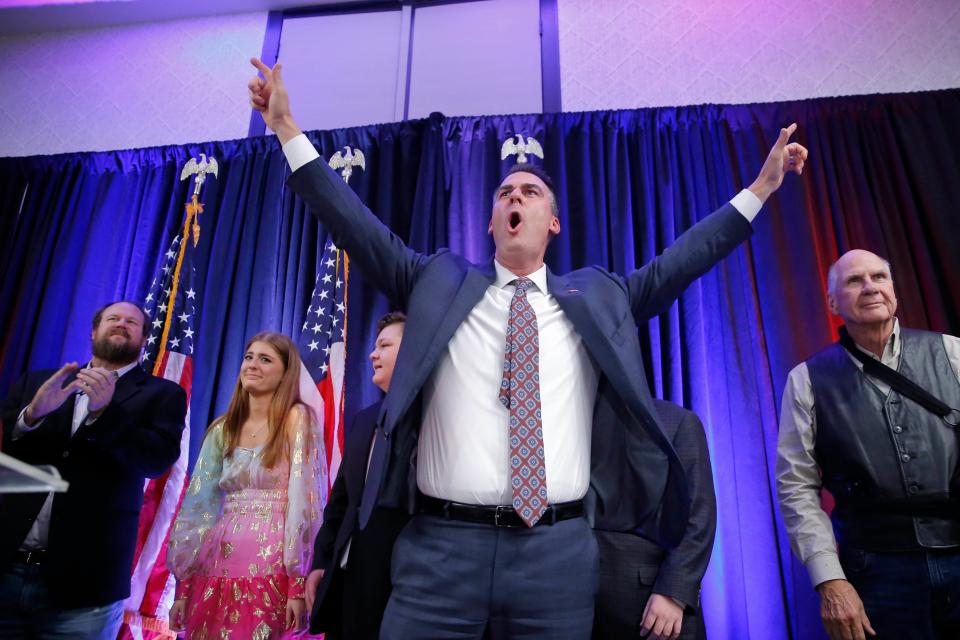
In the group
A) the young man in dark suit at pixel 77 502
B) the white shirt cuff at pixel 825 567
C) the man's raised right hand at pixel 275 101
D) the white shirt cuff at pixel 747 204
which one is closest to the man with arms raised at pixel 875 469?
the white shirt cuff at pixel 825 567

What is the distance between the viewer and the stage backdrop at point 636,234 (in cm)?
281

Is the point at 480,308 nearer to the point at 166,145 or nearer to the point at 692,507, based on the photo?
the point at 692,507

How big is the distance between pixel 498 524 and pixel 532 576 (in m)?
0.12

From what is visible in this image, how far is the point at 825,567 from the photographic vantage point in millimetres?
1826

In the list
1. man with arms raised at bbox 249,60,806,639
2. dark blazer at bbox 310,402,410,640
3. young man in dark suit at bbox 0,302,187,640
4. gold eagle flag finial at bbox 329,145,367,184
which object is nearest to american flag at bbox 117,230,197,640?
young man in dark suit at bbox 0,302,187,640

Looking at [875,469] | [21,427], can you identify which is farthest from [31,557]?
[875,469]

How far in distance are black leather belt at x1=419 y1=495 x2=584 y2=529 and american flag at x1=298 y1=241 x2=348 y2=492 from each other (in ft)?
5.24

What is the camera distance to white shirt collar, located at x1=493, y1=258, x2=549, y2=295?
1603 mm

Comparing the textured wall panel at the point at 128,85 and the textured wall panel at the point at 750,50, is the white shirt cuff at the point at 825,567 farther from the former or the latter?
the textured wall panel at the point at 128,85

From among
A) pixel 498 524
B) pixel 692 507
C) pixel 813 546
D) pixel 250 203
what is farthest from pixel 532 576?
pixel 250 203

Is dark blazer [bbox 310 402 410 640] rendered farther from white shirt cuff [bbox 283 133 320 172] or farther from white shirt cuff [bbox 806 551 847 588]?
white shirt cuff [bbox 806 551 847 588]

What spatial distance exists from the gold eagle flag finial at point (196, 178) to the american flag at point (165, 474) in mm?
50

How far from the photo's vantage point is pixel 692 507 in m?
1.90

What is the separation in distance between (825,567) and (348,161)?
2810mm
